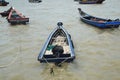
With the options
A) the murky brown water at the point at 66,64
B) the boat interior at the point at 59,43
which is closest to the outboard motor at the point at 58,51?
the boat interior at the point at 59,43

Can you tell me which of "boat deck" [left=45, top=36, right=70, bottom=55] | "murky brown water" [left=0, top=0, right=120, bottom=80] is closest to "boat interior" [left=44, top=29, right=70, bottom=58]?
"boat deck" [left=45, top=36, right=70, bottom=55]

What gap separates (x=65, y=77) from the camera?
1158 centimetres

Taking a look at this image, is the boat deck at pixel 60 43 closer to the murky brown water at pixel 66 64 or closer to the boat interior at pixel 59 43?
the boat interior at pixel 59 43

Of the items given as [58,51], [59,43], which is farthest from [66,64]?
[59,43]

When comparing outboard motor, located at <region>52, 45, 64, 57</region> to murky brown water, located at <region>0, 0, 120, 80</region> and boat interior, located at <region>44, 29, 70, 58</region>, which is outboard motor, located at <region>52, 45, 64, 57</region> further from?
murky brown water, located at <region>0, 0, 120, 80</region>

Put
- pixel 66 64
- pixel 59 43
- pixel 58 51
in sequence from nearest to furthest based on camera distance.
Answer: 1. pixel 58 51
2. pixel 66 64
3. pixel 59 43

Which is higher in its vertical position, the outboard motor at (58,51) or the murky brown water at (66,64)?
the outboard motor at (58,51)

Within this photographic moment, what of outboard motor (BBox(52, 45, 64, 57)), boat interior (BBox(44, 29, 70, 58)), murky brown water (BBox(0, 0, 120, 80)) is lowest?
murky brown water (BBox(0, 0, 120, 80))

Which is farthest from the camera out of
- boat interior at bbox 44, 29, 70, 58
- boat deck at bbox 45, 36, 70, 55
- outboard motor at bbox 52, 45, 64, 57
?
boat deck at bbox 45, 36, 70, 55

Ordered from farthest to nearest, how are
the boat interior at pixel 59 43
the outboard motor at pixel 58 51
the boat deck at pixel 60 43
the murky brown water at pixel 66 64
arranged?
the boat deck at pixel 60 43, the boat interior at pixel 59 43, the murky brown water at pixel 66 64, the outboard motor at pixel 58 51

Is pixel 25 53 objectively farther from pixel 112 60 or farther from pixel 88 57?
pixel 112 60

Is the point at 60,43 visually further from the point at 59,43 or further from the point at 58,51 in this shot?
the point at 58,51

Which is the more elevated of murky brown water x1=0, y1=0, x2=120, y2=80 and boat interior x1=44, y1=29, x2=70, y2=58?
boat interior x1=44, y1=29, x2=70, y2=58

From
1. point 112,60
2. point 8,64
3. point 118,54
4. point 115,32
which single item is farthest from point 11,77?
point 115,32
